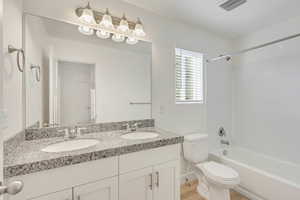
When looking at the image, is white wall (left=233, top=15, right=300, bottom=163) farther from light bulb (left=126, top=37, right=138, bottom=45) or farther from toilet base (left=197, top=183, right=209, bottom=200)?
light bulb (left=126, top=37, right=138, bottom=45)

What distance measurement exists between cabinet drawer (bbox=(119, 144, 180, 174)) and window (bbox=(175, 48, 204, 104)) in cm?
100

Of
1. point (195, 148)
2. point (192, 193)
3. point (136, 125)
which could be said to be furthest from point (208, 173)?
point (136, 125)

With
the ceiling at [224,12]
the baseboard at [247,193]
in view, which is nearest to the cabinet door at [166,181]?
the baseboard at [247,193]

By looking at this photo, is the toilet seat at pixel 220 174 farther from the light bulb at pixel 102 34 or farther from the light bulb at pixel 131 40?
the light bulb at pixel 102 34

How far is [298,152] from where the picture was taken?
2131 mm

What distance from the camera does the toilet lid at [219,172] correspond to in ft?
5.31

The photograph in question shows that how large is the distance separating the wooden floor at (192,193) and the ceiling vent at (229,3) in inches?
96.8

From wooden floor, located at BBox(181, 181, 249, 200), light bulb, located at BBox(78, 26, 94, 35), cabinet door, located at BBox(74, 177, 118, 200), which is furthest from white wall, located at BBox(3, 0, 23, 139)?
wooden floor, located at BBox(181, 181, 249, 200)

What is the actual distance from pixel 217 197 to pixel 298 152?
4.72 ft

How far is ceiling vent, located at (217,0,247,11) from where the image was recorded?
5.85 ft

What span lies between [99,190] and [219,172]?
1.33m

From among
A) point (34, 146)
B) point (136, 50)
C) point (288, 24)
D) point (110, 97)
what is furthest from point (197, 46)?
point (34, 146)

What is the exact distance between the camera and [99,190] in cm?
111

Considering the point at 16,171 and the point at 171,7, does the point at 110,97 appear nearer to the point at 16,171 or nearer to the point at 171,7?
the point at 16,171
